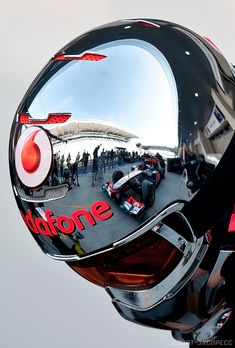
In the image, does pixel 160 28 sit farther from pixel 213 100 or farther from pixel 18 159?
pixel 18 159

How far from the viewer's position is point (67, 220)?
853 mm

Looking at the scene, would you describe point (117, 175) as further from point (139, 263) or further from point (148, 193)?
point (139, 263)

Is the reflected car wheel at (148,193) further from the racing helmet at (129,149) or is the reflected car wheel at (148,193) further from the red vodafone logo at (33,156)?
the red vodafone logo at (33,156)

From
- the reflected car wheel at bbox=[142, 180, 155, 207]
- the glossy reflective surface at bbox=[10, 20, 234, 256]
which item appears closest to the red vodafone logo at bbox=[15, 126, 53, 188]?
the glossy reflective surface at bbox=[10, 20, 234, 256]

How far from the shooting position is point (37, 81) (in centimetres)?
92

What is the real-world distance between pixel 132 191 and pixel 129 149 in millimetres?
46

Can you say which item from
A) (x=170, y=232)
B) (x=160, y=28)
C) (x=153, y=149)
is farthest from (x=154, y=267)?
(x=160, y=28)

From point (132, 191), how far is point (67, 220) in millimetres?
84

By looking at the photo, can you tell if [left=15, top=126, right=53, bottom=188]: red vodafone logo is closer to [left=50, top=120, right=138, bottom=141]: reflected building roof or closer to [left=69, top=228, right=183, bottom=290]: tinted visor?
[left=50, top=120, right=138, bottom=141]: reflected building roof

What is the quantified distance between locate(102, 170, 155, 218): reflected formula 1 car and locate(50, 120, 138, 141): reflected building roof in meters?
0.04

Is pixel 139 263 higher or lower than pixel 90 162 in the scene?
lower

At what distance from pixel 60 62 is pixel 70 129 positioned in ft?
0.33

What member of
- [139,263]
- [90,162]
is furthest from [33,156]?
[139,263]

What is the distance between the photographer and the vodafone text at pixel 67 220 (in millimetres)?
833
